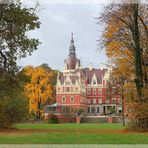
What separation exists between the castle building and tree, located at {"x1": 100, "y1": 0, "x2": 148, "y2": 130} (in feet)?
243

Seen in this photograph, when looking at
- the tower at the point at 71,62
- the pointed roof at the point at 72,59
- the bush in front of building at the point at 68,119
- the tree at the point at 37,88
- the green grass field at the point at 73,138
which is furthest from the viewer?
the pointed roof at the point at 72,59

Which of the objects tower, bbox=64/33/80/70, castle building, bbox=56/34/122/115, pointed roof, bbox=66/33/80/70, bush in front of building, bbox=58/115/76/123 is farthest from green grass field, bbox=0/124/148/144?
pointed roof, bbox=66/33/80/70

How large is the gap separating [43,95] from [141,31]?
48040mm

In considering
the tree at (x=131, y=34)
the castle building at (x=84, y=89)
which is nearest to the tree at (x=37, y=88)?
the castle building at (x=84, y=89)

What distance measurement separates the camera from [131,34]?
3145 cm

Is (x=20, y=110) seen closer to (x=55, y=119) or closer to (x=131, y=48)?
(x=131, y=48)

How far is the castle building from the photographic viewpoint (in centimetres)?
10975

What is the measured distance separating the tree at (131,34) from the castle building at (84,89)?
74014 mm

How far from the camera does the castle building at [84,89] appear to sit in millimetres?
109750

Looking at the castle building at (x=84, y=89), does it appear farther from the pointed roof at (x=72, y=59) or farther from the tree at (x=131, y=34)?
the tree at (x=131, y=34)

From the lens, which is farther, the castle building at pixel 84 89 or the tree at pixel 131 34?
the castle building at pixel 84 89

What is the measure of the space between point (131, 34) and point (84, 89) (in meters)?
84.5

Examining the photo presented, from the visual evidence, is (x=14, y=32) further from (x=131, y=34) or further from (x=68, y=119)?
(x=68, y=119)

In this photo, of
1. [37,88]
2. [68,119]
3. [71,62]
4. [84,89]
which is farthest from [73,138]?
[71,62]
